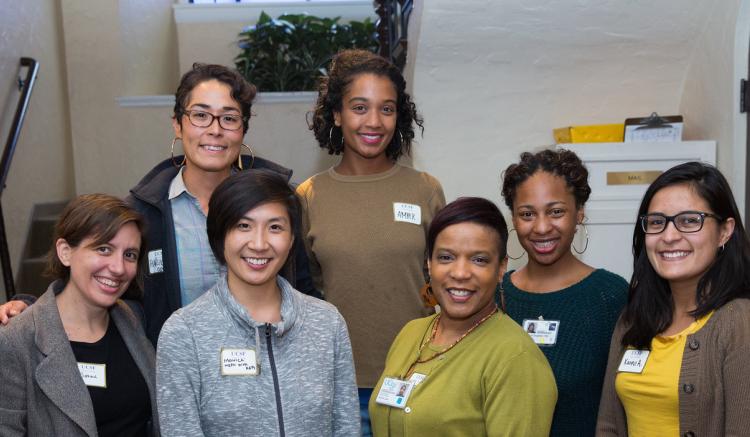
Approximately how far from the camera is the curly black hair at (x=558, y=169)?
7.10 feet

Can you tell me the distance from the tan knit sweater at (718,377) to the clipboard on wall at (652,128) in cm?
216

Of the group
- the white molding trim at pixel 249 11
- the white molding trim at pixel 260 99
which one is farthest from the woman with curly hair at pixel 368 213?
the white molding trim at pixel 249 11

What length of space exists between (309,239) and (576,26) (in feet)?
7.30

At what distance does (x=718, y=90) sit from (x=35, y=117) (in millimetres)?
5251

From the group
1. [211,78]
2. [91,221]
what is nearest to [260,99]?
[211,78]

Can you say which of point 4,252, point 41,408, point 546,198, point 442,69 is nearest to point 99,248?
point 41,408

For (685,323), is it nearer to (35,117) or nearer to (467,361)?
(467,361)

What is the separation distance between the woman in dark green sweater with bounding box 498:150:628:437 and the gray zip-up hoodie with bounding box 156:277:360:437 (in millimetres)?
549

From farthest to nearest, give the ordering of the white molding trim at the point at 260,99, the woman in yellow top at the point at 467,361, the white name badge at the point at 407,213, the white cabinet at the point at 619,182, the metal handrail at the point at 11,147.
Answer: the white molding trim at the point at 260,99
the metal handrail at the point at 11,147
the white cabinet at the point at 619,182
the white name badge at the point at 407,213
the woman in yellow top at the point at 467,361

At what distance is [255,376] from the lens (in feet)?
5.69

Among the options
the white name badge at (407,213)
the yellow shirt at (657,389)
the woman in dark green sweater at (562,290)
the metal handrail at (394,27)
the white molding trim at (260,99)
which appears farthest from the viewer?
the white molding trim at (260,99)

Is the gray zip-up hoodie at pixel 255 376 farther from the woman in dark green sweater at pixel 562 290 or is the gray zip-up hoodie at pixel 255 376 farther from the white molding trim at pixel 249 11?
the white molding trim at pixel 249 11

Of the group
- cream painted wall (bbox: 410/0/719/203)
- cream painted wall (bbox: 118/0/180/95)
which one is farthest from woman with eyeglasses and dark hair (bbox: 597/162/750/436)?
cream painted wall (bbox: 118/0/180/95)

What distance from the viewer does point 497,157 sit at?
13.9ft
